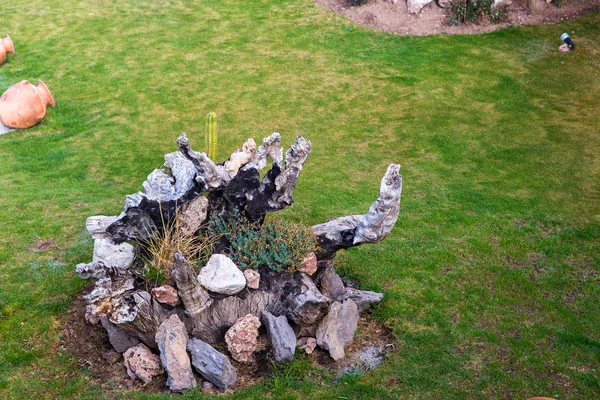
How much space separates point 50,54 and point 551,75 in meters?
11.1

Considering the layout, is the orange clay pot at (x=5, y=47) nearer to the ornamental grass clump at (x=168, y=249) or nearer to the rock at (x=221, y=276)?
the ornamental grass clump at (x=168, y=249)

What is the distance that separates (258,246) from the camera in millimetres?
6332

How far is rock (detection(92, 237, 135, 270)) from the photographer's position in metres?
6.24

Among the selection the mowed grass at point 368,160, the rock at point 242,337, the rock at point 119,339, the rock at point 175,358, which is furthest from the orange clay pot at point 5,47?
the rock at point 242,337

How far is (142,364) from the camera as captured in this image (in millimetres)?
5809

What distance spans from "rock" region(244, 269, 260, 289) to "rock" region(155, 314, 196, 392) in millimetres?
834

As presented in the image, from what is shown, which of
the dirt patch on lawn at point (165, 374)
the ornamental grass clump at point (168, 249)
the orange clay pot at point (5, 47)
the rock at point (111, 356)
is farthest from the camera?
the orange clay pot at point (5, 47)

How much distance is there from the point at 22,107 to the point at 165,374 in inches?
283

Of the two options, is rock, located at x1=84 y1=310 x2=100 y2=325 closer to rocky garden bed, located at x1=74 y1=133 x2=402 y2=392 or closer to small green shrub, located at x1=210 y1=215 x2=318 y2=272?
rocky garden bed, located at x1=74 y1=133 x2=402 y2=392

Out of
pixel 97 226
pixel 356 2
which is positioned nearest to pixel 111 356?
pixel 97 226

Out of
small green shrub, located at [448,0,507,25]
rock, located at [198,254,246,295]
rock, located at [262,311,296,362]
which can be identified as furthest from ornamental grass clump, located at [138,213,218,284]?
small green shrub, located at [448,0,507,25]

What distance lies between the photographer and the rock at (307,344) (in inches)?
244

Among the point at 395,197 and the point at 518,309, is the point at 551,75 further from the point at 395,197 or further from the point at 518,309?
the point at 395,197

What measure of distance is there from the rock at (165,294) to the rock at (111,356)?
2.57 ft
